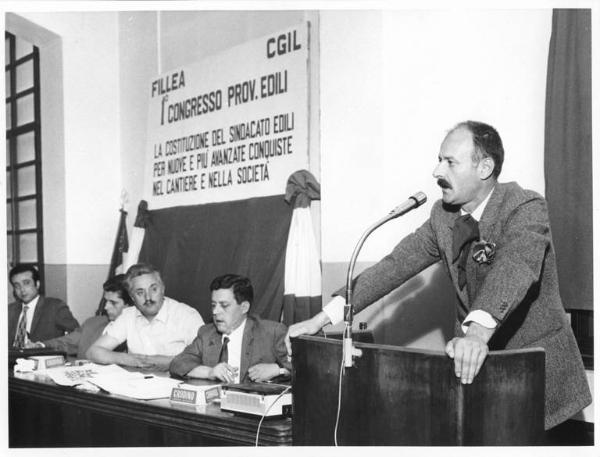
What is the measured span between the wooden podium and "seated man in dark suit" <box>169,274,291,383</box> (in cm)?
130

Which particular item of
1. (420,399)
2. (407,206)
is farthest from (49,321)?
(420,399)

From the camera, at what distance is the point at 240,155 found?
4.96m

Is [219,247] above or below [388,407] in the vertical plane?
above

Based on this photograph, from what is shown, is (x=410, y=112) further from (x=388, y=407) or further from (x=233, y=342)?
(x=388, y=407)

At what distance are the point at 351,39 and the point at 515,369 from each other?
2.99 m

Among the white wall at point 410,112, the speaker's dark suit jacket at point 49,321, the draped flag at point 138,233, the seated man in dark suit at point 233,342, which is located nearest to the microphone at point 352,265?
the seated man in dark suit at point 233,342

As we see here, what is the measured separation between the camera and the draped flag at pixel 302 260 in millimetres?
4285

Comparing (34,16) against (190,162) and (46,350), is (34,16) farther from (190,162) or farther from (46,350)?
(46,350)

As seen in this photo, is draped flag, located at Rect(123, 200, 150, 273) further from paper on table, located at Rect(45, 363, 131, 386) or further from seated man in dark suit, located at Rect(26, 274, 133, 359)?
paper on table, located at Rect(45, 363, 131, 386)

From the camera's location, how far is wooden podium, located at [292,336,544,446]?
5.17ft

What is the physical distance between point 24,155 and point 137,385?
15.4ft

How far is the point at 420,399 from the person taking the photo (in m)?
1.66

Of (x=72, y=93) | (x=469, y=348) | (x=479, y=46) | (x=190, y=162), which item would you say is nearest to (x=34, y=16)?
(x=72, y=93)

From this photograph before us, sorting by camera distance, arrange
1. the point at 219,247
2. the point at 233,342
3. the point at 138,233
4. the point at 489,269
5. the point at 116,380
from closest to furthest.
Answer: the point at 489,269
the point at 116,380
the point at 233,342
the point at 219,247
the point at 138,233
